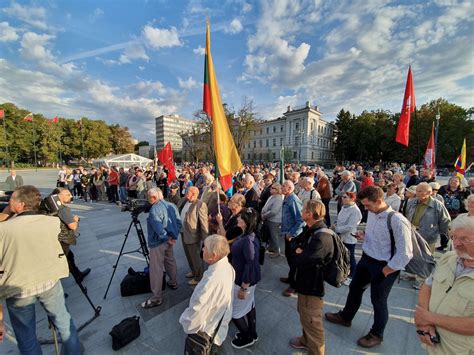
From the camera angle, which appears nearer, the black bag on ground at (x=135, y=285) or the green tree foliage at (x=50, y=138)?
the black bag on ground at (x=135, y=285)

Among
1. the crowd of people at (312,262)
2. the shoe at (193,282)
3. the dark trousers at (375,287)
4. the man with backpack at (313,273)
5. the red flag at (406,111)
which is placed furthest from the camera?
the red flag at (406,111)

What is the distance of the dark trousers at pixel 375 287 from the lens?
7.77 ft

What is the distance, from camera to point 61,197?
11.5ft

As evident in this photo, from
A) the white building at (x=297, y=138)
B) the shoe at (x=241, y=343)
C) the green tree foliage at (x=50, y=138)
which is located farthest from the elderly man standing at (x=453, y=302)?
the green tree foliage at (x=50, y=138)

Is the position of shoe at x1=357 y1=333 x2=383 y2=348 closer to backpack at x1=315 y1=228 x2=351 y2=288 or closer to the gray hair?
backpack at x1=315 y1=228 x2=351 y2=288

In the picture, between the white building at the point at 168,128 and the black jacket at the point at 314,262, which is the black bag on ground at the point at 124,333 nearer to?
the black jacket at the point at 314,262

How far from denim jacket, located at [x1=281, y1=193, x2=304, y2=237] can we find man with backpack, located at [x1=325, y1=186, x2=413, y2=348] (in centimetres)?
128

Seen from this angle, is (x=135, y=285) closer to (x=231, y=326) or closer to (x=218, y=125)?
(x=231, y=326)

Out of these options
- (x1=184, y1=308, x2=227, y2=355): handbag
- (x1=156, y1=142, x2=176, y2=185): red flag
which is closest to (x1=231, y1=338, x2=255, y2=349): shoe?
(x1=184, y1=308, x2=227, y2=355): handbag

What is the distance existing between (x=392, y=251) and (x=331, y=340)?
1.46 meters

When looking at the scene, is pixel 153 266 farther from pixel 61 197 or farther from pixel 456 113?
pixel 456 113

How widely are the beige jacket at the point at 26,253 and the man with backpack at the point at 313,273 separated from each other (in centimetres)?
266

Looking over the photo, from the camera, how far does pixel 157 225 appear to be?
3205 millimetres

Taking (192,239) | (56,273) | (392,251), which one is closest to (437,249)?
(392,251)
